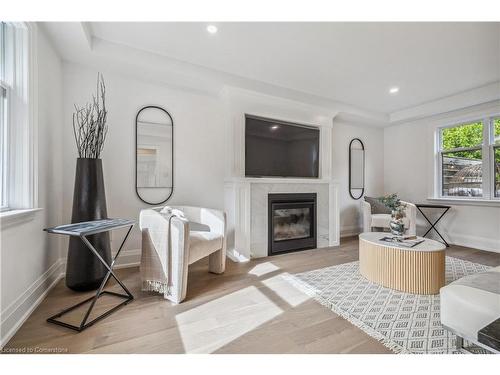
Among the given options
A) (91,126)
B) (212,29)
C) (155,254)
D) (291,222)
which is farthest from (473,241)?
(91,126)

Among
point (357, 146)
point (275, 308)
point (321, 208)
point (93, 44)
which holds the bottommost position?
point (275, 308)

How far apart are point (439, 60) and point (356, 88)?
38.4 inches

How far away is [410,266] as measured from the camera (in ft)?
6.81

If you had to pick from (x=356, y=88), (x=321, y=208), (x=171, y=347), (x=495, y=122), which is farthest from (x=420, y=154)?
(x=171, y=347)

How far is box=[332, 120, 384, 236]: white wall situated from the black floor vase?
3674 mm

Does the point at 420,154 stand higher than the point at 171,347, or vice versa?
the point at 420,154

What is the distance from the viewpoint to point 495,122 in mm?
3527

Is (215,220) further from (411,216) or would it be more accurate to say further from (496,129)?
(496,129)

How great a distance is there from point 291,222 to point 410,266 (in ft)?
5.55

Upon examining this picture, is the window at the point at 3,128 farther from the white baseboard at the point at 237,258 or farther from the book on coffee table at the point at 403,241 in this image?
the book on coffee table at the point at 403,241

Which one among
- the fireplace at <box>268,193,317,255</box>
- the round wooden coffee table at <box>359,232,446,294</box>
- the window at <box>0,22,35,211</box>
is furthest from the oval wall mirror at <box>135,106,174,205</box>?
the round wooden coffee table at <box>359,232,446,294</box>
